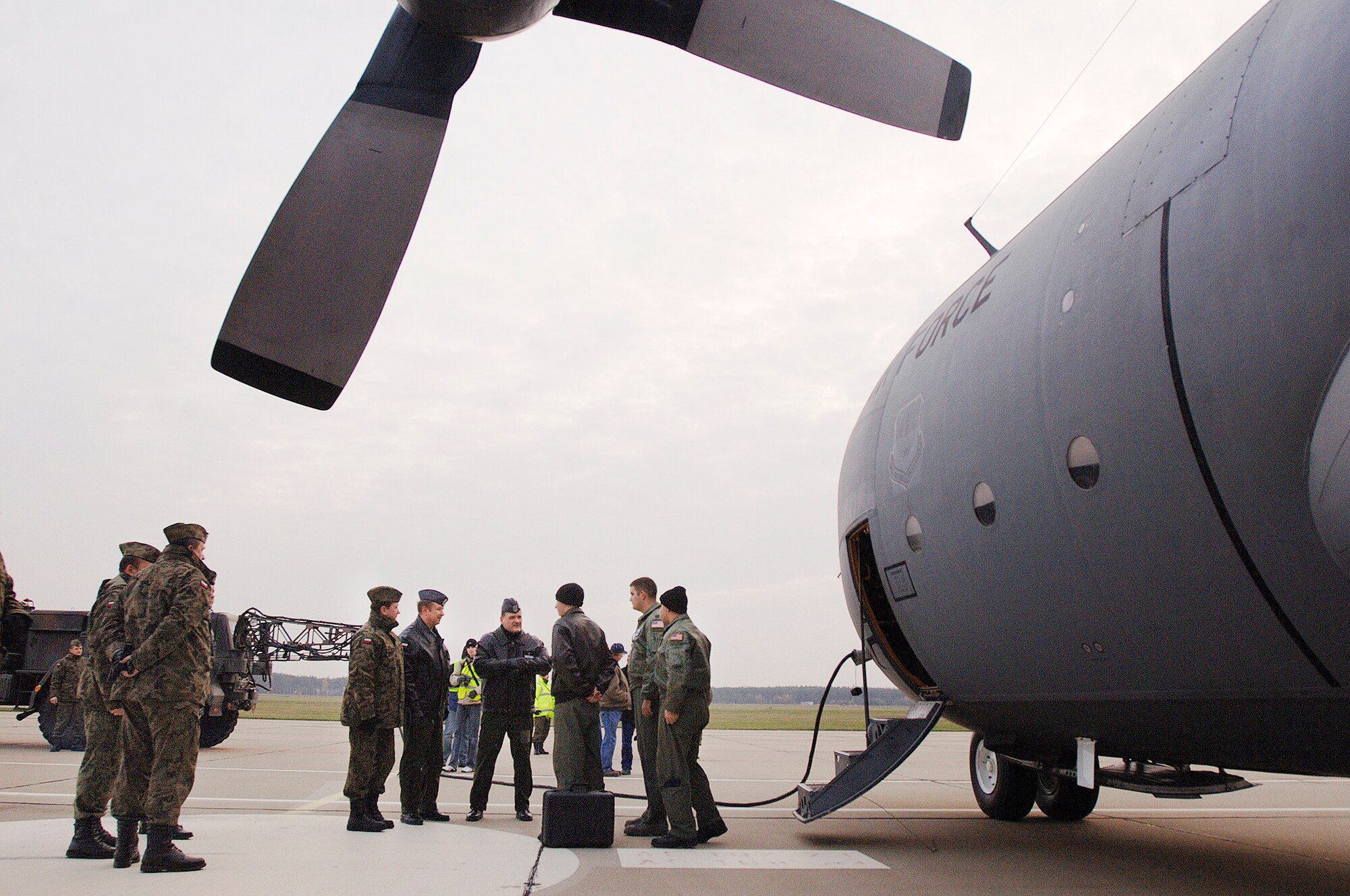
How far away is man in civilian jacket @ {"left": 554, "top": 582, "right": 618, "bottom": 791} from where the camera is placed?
696 cm

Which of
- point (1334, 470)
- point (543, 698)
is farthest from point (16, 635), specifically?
point (1334, 470)

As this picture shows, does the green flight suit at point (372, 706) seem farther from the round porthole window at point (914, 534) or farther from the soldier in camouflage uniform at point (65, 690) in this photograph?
the soldier in camouflage uniform at point (65, 690)

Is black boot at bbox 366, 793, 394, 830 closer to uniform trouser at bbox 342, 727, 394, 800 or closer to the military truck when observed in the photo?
uniform trouser at bbox 342, 727, 394, 800

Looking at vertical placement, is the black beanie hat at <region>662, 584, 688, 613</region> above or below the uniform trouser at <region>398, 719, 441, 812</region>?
above

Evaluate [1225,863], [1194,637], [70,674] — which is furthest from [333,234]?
[70,674]

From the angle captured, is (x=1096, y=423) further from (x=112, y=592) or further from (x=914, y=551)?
(x=112, y=592)

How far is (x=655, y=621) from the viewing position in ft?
25.0

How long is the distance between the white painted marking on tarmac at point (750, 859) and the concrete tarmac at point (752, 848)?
0.02m

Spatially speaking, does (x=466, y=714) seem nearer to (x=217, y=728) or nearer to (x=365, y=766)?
(x=217, y=728)

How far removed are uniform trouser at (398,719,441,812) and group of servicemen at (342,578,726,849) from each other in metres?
0.01

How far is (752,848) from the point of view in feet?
22.0

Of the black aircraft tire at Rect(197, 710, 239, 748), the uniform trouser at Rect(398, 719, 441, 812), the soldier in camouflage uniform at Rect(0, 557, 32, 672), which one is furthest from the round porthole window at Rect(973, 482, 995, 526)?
the soldier in camouflage uniform at Rect(0, 557, 32, 672)

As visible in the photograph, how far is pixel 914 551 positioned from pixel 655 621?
2.31m

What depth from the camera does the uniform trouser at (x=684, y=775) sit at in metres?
6.55
